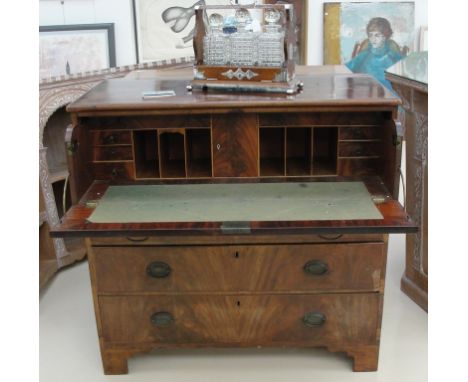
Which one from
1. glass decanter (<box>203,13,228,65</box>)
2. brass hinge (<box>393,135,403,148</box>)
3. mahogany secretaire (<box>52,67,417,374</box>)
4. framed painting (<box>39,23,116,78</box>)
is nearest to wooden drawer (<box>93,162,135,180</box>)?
mahogany secretaire (<box>52,67,417,374</box>)

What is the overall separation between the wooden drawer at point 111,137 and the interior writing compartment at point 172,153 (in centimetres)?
13

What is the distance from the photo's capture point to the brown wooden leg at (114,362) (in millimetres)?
2207

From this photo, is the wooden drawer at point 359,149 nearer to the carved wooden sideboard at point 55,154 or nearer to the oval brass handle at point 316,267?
the oval brass handle at point 316,267

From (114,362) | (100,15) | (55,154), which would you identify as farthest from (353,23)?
(114,362)

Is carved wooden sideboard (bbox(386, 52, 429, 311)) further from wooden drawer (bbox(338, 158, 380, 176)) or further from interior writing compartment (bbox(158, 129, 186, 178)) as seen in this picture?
interior writing compartment (bbox(158, 129, 186, 178))

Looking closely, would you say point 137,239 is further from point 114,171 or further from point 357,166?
point 357,166

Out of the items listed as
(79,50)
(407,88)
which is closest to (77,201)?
(407,88)

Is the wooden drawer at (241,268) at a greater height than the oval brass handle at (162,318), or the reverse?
the wooden drawer at (241,268)

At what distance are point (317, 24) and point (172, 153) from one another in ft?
6.44

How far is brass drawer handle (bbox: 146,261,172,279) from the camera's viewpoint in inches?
80.1

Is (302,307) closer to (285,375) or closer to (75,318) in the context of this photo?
(285,375)

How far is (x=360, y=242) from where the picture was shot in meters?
2.00

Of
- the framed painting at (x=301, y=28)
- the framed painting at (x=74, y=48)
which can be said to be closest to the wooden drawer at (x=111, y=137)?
the framed painting at (x=74, y=48)

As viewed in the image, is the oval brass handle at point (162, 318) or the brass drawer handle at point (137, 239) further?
the oval brass handle at point (162, 318)
